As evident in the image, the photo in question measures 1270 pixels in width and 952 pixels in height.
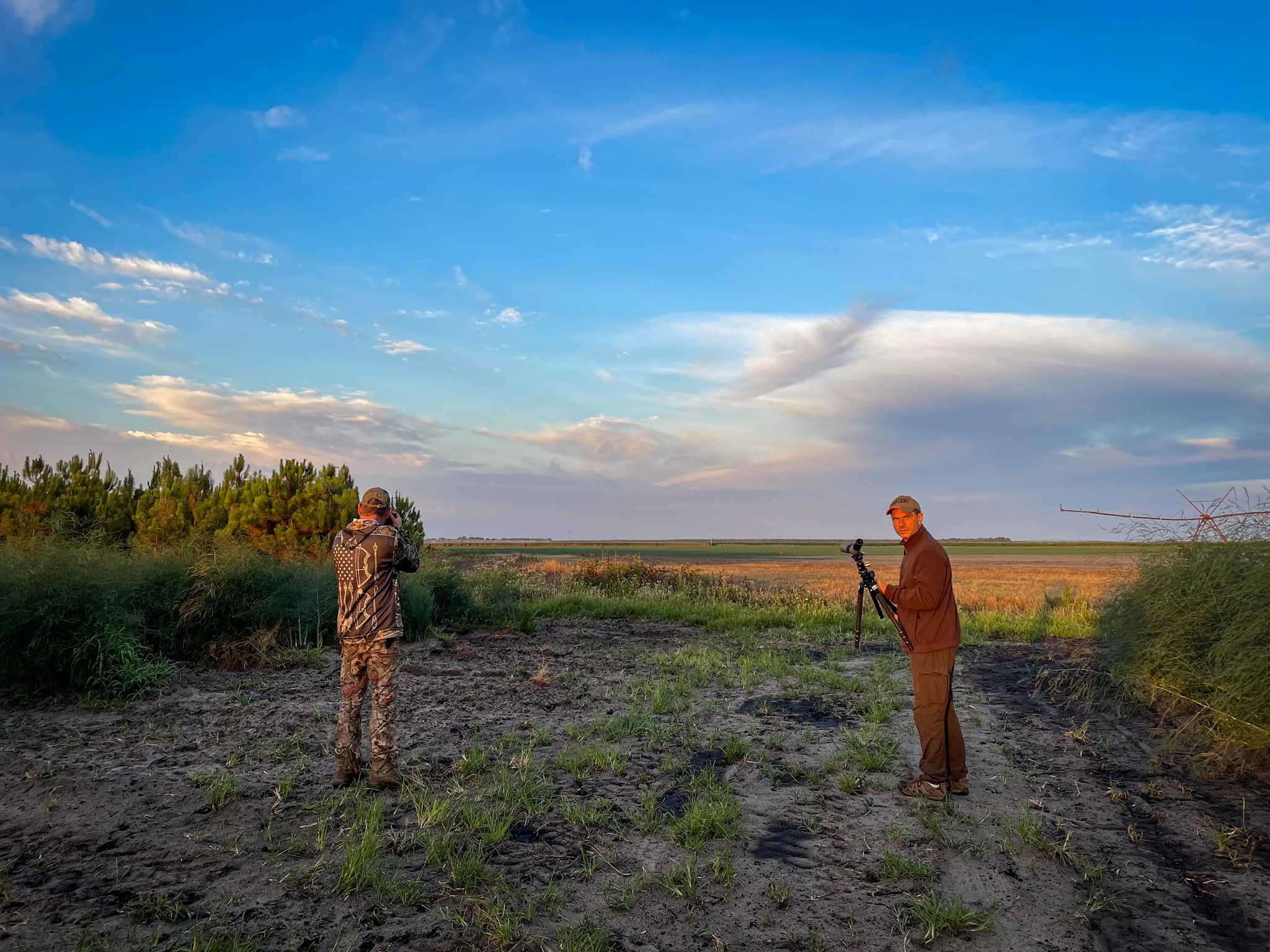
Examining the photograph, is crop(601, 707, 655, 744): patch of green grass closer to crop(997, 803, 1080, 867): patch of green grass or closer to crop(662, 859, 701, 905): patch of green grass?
crop(662, 859, 701, 905): patch of green grass

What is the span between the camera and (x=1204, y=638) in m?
7.77

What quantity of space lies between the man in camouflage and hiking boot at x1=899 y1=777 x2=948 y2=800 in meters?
4.28

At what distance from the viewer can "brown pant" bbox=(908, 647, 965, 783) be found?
6.29 meters

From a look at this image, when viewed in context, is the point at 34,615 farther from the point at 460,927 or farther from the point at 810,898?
the point at 810,898

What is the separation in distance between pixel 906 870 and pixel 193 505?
22.8 m

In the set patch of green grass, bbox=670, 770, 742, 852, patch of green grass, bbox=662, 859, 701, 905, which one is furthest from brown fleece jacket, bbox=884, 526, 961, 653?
patch of green grass, bbox=662, 859, 701, 905

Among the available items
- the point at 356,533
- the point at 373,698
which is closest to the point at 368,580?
the point at 356,533

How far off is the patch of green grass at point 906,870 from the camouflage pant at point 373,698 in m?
3.96

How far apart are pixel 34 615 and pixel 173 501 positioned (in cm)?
1469

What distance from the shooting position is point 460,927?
4355mm

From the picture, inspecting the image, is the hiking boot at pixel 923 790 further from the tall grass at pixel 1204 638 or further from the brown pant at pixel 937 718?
the tall grass at pixel 1204 638

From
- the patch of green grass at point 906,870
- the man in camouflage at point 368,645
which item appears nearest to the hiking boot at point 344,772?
the man in camouflage at point 368,645

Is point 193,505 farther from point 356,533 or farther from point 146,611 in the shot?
point 356,533

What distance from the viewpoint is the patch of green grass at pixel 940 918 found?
14.5ft
